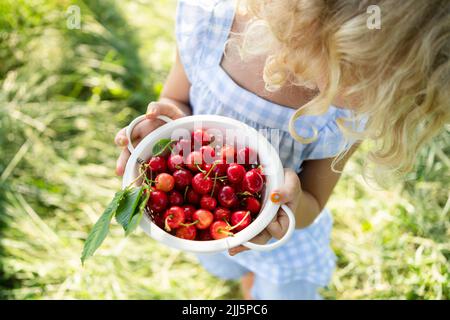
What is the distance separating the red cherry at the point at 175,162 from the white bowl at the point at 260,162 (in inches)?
1.5

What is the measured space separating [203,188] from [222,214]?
0.06 meters

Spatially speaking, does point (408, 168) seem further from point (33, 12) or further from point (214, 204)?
point (33, 12)

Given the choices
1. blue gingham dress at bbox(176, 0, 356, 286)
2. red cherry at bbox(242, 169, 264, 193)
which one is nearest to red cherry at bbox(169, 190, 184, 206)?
red cherry at bbox(242, 169, 264, 193)

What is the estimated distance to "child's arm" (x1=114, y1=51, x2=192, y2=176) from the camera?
0.84 metres

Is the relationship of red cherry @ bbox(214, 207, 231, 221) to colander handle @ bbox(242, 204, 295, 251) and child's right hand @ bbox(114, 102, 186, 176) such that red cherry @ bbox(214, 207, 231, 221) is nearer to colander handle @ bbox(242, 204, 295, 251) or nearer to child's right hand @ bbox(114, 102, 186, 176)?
colander handle @ bbox(242, 204, 295, 251)

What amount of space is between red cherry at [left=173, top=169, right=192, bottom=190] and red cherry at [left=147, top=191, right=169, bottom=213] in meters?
0.03

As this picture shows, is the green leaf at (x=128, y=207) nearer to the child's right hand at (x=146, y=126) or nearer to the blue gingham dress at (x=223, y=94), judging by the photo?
the child's right hand at (x=146, y=126)

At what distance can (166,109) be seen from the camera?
2.88ft

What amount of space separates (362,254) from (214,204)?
944mm

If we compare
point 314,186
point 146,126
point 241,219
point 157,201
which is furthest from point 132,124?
point 314,186

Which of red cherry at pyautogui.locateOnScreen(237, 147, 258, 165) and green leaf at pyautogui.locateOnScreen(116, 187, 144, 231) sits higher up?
red cherry at pyautogui.locateOnScreen(237, 147, 258, 165)

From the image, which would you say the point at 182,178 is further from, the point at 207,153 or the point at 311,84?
the point at 311,84

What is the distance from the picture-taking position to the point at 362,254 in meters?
1.56
